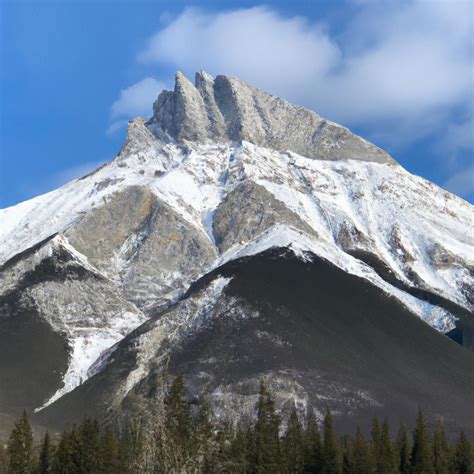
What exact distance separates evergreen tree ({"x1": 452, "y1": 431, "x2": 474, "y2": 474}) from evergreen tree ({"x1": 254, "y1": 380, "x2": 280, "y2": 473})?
32.4 m

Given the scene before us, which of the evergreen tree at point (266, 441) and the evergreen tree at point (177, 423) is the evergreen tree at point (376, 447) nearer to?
the evergreen tree at point (266, 441)

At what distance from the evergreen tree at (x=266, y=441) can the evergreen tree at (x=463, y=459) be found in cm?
3243

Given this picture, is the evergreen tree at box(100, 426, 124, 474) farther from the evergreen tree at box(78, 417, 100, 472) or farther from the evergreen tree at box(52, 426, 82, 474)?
the evergreen tree at box(52, 426, 82, 474)

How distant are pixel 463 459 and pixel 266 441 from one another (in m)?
38.1

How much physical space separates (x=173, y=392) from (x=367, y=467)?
71.9 m

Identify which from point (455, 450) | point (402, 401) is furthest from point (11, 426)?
point (455, 450)

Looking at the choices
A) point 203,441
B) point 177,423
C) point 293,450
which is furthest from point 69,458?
point 203,441

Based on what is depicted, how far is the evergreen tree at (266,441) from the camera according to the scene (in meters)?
95.2

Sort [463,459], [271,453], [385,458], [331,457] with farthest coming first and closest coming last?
[463,459] → [331,457] → [385,458] → [271,453]

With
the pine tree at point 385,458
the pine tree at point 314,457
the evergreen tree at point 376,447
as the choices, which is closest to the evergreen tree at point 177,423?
the pine tree at point 385,458

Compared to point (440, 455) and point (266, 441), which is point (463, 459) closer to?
point (440, 455)

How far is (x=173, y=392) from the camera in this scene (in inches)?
1825

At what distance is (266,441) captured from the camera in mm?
98750

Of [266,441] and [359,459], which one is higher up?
[359,459]
